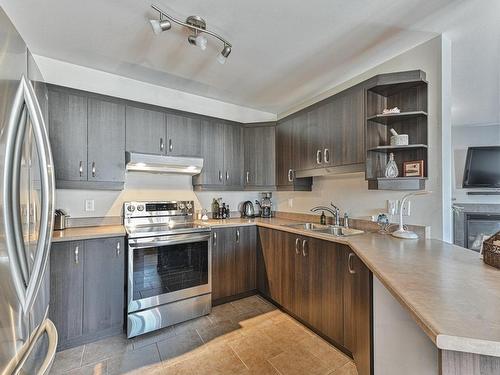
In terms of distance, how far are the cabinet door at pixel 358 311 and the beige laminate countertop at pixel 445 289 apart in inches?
7.9

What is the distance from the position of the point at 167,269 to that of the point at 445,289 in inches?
84.7

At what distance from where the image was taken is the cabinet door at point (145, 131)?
252 cm

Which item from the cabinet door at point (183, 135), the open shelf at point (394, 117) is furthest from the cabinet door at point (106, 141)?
the open shelf at point (394, 117)

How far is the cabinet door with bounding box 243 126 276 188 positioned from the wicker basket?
2.20m

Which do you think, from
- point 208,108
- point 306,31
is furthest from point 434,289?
point 208,108

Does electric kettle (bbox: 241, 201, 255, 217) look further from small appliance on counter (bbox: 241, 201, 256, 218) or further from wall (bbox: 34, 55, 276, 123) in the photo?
wall (bbox: 34, 55, 276, 123)

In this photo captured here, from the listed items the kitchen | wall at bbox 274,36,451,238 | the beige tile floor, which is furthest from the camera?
wall at bbox 274,36,451,238

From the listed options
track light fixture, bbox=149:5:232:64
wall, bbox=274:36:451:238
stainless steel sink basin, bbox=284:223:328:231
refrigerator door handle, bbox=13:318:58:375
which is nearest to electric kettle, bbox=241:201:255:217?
stainless steel sink basin, bbox=284:223:328:231

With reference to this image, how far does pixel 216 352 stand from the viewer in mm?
1968

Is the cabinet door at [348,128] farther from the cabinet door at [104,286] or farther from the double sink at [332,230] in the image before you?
the cabinet door at [104,286]

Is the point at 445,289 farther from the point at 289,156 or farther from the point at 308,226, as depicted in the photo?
the point at 289,156

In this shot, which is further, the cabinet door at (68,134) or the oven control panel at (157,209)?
the oven control panel at (157,209)

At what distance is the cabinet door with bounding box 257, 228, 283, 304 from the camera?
263 centimetres

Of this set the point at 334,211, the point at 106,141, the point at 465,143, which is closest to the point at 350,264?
the point at 334,211
